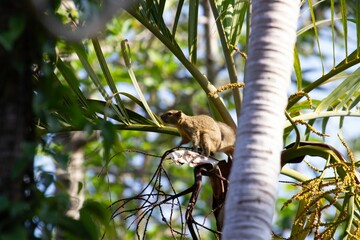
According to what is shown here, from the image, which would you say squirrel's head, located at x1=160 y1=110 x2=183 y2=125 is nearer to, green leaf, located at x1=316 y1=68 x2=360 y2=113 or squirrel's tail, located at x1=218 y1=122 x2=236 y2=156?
squirrel's tail, located at x1=218 y1=122 x2=236 y2=156

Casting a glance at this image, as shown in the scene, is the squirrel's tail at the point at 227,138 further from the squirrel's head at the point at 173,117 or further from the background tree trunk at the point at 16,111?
the background tree trunk at the point at 16,111

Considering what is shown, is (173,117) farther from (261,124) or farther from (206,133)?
(261,124)

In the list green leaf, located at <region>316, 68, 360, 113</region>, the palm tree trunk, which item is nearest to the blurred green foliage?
green leaf, located at <region>316, 68, 360, 113</region>

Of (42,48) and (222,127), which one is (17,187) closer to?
(42,48)

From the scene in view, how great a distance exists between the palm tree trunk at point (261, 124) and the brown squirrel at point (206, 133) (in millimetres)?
1308

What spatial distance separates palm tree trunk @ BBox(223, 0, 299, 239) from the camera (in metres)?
2.82

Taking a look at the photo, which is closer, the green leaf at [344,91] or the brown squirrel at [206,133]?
the green leaf at [344,91]

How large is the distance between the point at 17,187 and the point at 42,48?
0.41 meters

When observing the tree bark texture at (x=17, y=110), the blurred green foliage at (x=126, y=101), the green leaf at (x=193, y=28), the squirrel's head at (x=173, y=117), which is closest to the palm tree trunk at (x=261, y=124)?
the blurred green foliage at (x=126, y=101)

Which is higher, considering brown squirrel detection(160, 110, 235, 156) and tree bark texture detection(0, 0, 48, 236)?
brown squirrel detection(160, 110, 235, 156)

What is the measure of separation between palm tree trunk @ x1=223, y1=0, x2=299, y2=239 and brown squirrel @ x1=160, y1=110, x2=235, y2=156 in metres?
1.31

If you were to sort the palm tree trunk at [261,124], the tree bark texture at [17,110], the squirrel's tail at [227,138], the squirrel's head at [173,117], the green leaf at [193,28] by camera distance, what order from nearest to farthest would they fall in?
1. the tree bark texture at [17,110]
2. the palm tree trunk at [261,124]
3. the green leaf at [193,28]
4. the squirrel's tail at [227,138]
5. the squirrel's head at [173,117]

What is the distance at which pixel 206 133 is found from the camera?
484cm

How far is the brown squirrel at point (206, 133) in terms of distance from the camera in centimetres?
457
